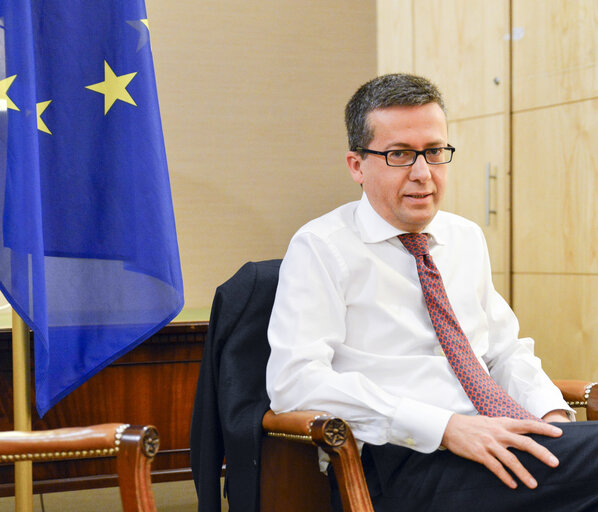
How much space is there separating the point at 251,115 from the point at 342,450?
2.23 m

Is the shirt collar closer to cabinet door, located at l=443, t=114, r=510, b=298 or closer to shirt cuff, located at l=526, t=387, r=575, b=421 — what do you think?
shirt cuff, located at l=526, t=387, r=575, b=421

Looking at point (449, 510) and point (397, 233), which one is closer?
point (449, 510)

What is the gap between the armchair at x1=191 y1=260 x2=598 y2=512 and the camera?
1.67 m

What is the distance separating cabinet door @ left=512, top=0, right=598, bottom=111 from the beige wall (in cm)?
76

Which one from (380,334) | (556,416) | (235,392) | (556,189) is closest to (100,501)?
(235,392)

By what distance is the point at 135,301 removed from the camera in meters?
1.94

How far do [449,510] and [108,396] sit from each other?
4.43ft

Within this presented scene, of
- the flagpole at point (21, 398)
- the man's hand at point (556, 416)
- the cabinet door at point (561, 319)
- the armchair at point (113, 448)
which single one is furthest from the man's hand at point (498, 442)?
the cabinet door at point (561, 319)

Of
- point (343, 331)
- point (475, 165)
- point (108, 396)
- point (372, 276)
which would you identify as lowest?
point (108, 396)

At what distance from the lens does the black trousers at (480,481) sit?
1.47 meters

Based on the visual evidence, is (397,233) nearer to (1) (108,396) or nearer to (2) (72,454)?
(2) (72,454)

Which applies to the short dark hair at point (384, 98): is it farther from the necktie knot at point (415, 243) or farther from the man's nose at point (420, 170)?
the necktie knot at point (415, 243)

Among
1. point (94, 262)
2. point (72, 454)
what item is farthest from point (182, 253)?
point (72, 454)

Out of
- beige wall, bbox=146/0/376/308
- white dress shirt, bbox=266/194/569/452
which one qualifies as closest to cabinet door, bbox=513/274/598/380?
beige wall, bbox=146/0/376/308
